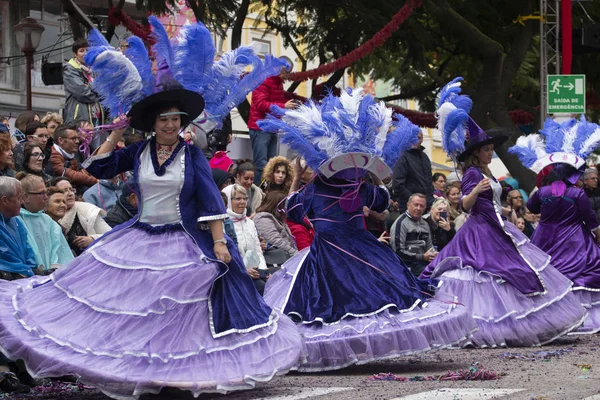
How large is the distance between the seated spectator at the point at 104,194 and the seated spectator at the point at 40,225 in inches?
75.5

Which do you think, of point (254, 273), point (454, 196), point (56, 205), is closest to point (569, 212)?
point (454, 196)

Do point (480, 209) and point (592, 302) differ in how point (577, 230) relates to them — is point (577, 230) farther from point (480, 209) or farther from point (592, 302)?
point (480, 209)

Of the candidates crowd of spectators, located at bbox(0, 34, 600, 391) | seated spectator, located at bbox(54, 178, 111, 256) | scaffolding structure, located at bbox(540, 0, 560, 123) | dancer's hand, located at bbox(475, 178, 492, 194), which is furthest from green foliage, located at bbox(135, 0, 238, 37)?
seated spectator, located at bbox(54, 178, 111, 256)

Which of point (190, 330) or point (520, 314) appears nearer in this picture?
point (190, 330)

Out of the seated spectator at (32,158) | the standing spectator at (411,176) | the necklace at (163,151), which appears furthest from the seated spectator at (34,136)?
the standing spectator at (411,176)

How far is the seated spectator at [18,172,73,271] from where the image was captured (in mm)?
8531

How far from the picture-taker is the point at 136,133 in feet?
37.9

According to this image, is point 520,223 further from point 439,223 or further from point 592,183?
point 439,223

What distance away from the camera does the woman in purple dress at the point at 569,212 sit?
12023 mm

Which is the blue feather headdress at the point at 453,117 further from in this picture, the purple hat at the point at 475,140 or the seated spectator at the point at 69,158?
the seated spectator at the point at 69,158

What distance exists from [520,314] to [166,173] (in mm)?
4311

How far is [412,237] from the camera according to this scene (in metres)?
12.6

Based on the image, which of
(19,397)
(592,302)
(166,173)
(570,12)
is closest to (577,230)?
(592,302)

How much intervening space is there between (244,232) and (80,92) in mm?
2325
